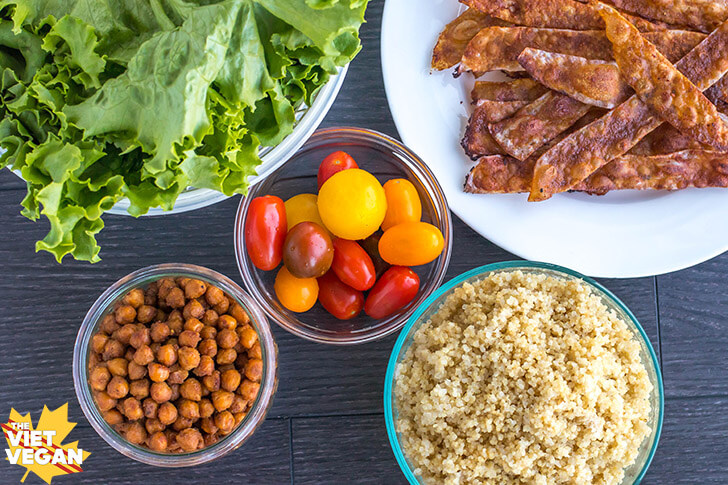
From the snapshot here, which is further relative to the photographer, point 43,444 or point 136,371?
point 43,444

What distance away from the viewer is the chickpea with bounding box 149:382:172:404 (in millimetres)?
1203

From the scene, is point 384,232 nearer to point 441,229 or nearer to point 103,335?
point 441,229

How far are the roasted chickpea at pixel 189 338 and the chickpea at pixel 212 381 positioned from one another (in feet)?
0.23

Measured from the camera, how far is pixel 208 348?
124 cm

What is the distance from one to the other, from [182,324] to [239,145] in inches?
16.5

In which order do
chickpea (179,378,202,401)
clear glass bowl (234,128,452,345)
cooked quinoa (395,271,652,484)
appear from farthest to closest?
clear glass bowl (234,128,452,345) < chickpea (179,378,202,401) < cooked quinoa (395,271,652,484)

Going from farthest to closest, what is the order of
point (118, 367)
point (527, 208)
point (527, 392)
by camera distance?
1. point (527, 208)
2. point (118, 367)
3. point (527, 392)

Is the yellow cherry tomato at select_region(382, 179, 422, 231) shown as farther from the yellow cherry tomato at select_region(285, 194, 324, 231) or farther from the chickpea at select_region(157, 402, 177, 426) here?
the chickpea at select_region(157, 402, 177, 426)

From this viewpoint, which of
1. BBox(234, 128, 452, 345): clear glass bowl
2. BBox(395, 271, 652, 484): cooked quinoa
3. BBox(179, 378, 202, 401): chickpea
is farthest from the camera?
BBox(234, 128, 452, 345): clear glass bowl

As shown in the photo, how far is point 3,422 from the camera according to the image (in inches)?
54.9

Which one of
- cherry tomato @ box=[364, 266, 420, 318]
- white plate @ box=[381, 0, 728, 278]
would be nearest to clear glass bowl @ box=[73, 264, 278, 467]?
cherry tomato @ box=[364, 266, 420, 318]

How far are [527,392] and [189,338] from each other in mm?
628

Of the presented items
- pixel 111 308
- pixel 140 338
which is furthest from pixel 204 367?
pixel 111 308

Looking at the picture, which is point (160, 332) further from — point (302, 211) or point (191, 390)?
point (302, 211)
